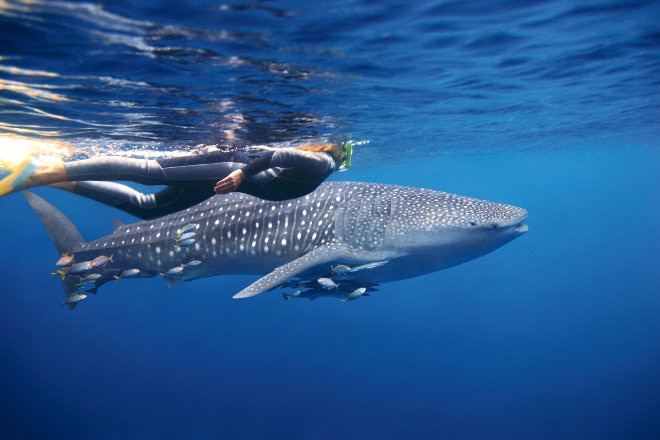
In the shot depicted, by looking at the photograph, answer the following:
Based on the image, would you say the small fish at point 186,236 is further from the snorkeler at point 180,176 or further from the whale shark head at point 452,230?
the whale shark head at point 452,230

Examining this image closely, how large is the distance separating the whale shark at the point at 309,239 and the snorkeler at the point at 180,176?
881mm

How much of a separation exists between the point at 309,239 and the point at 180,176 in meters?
2.43

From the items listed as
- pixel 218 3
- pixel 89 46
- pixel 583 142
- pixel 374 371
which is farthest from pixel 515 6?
pixel 583 142

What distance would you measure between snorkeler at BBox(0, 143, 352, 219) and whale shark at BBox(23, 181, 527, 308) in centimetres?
88

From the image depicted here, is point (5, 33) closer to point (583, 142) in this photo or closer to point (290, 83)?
point (290, 83)

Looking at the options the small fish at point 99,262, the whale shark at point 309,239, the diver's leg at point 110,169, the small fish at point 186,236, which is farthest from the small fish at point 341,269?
the small fish at point 99,262

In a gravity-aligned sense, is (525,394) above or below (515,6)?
below

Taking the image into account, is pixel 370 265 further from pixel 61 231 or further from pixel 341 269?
pixel 61 231

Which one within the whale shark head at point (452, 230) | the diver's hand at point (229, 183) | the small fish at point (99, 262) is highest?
the diver's hand at point (229, 183)

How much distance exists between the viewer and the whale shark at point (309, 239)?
6723mm

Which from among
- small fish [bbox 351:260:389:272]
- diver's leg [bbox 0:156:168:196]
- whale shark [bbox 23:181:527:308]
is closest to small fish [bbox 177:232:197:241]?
whale shark [bbox 23:181:527:308]

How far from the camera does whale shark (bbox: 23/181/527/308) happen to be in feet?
22.1

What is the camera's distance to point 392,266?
698 cm

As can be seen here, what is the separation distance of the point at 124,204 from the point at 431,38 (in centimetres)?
567
